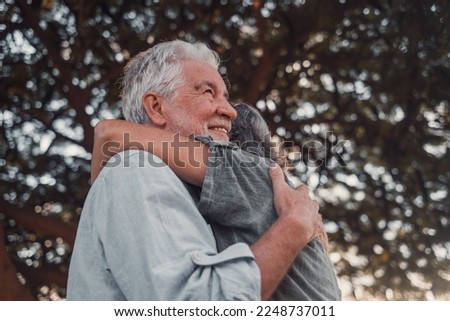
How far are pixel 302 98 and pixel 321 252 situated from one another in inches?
153

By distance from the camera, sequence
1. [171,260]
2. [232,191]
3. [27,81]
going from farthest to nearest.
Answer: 1. [27,81]
2. [232,191]
3. [171,260]

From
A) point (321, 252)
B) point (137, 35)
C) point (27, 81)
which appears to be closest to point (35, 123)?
point (27, 81)

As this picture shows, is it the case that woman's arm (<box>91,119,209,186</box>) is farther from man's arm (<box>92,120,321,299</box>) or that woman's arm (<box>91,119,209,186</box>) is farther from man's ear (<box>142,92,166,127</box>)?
man's ear (<box>142,92,166,127</box>)

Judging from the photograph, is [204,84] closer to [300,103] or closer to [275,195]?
[275,195]

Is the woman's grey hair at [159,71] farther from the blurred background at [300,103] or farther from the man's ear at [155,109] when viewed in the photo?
the blurred background at [300,103]

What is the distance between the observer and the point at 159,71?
1879mm

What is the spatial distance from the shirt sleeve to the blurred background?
3.30 meters

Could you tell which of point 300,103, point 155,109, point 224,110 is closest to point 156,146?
point 155,109

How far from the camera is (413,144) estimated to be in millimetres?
5012

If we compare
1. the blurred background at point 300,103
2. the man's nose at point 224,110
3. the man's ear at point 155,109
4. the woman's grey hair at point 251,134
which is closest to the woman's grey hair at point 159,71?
the man's ear at point 155,109

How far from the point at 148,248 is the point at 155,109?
683 mm

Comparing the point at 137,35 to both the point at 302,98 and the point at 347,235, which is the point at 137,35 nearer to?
the point at 302,98

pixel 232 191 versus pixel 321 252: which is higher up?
pixel 232 191

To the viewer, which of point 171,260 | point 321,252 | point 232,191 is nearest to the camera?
point 171,260
